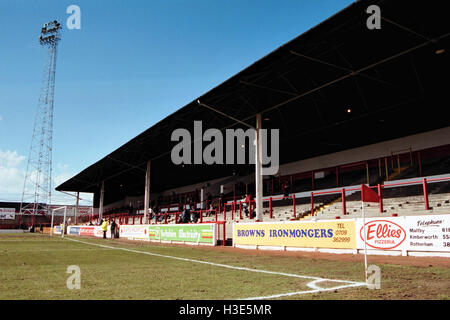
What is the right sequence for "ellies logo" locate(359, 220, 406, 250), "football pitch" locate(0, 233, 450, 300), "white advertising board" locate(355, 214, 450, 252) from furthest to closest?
"ellies logo" locate(359, 220, 406, 250), "white advertising board" locate(355, 214, 450, 252), "football pitch" locate(0, 233, 450, 300)

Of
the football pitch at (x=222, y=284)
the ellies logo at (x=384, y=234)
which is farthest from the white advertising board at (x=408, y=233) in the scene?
the football pitch at (x=222, y=284)

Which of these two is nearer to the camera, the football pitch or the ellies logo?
the football pitch

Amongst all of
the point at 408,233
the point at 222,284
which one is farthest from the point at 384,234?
the point at 222,284

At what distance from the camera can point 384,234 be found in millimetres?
13172

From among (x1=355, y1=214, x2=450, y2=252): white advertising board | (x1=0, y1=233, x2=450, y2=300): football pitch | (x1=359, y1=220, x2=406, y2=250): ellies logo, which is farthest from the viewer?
(x1=359, y1=220, x2=406, y2=250): ellies logo

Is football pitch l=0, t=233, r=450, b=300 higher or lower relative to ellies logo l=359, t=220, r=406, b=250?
lower

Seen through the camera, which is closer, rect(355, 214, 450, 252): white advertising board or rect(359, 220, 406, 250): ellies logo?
rect(355, 214, 450, 252): white advertising board

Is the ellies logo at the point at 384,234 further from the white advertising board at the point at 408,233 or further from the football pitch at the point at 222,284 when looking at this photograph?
the football pitch at the point at 222,284

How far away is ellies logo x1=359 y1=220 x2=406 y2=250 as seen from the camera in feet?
41.8

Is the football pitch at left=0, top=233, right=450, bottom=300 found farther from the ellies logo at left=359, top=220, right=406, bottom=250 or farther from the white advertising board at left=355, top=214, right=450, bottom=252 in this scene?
the ellies logo at left=359, top=220, right=406, bottom=250

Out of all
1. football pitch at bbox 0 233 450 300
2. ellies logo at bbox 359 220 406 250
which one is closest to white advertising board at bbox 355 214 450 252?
ellies logo at bbox 359 220 406 250

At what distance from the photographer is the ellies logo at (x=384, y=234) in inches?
501
